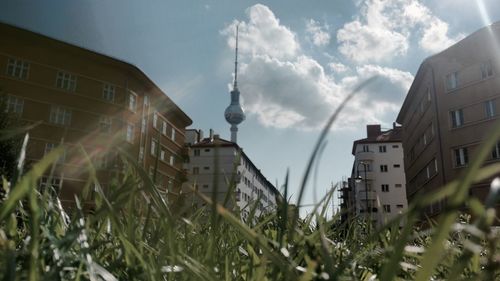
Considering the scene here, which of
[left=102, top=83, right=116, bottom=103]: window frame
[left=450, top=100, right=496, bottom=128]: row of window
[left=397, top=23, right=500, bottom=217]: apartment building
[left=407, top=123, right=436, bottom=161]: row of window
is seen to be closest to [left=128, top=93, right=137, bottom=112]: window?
[left=102, top=83, right=116, bottom=103]: window frame

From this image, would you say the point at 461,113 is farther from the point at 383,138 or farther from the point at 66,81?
the point at 383,138

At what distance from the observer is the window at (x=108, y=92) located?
135ft

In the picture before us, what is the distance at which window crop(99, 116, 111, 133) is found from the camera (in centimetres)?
4032

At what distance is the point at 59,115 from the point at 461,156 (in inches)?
1336

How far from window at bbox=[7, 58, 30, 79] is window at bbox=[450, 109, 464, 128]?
117 ft

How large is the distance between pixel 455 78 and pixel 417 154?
1330 cm

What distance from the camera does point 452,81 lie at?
3728cm

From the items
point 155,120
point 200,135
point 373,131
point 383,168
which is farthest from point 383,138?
point 155,120

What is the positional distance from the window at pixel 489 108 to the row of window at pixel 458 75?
2195mm

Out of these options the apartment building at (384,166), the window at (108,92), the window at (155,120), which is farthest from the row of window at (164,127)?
the apartment building at (384,166)

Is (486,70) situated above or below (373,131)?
below

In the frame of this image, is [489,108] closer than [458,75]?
Yes

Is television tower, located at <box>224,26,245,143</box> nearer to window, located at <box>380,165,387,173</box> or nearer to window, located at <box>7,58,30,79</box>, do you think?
window, located at <box>380,165,387,173</box>

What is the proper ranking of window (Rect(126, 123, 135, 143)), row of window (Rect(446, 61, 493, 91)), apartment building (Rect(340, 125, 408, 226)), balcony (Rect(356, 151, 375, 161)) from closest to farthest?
row of window (Rect(446, 61, 493, 91)), window (Rect(126, 123, 135, 143)), apartment building (Rect(340, 125, 408, 226)), balcony (Rect(356, 151, 375, 161))
